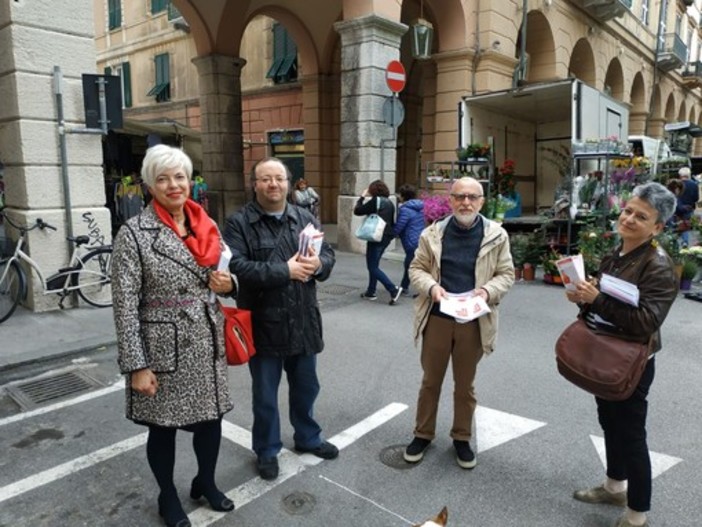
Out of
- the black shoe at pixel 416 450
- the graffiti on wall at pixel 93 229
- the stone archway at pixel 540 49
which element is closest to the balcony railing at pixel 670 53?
the stone archway at pixel 540 49

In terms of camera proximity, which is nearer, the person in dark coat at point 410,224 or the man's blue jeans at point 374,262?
the man's blue jeans at point 374,262

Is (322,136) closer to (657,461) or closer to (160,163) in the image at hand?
(657,461)

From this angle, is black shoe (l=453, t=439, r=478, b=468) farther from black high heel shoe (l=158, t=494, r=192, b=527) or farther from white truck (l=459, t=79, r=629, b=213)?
white truck (l=459, t=79, r=629, b=213)

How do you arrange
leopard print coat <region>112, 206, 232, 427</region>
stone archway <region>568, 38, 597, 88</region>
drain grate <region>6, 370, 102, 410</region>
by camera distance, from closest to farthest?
leopard print coat <region>112, 206, 232, 427</region> < drain grate <region>6, 370, 102, 410</region> < stone archway <region>568, 38, 597, 88</region>

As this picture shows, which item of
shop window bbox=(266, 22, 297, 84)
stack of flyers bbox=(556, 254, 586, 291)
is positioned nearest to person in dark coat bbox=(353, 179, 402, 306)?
stack of flyers bbox=(556, 254, 586, 291)

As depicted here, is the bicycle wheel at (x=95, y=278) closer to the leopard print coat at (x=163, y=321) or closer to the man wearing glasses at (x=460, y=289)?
the leopard print coat at (x=163, y=321)

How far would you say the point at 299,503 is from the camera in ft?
9.71

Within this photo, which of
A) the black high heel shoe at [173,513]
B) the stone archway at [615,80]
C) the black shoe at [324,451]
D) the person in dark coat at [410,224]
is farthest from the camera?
the stone archway at [615,80]

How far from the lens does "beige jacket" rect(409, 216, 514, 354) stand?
321 centimetres

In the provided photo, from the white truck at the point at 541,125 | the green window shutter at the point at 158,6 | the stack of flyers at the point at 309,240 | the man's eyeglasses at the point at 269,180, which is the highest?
the green window shutter at the point at 158,6

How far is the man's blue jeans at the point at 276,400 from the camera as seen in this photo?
3.13m

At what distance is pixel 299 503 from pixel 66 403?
94.4 inches

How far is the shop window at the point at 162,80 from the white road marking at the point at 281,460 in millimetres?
22076

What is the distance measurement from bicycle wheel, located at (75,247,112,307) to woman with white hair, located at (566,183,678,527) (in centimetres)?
586
